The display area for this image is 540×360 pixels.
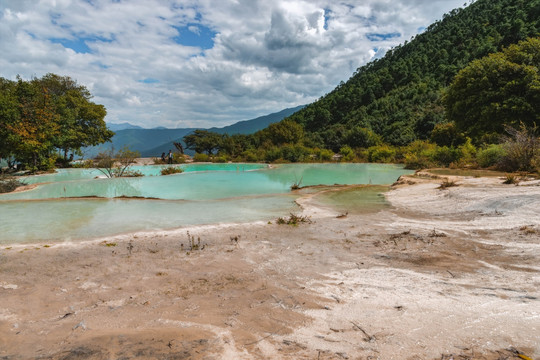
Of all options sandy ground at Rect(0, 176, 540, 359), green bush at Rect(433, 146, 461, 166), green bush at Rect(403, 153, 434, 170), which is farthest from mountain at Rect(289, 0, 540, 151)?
sandy ground at Rect(0, 176, 540, 359)

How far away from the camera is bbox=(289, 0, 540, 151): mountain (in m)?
37.2

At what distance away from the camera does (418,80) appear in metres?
50.3

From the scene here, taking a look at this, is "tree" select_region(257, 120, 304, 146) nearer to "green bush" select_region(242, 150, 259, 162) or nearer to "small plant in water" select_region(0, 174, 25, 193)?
"green bush" select_region(242, 150, 259, 162)

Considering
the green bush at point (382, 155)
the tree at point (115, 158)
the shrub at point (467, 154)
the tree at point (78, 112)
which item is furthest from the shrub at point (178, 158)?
the shrub at point (467, 154)

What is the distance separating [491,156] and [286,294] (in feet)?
46.0

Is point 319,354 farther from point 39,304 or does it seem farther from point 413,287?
point 39,304

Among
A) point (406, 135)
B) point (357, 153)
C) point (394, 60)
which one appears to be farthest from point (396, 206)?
point (394, 60)

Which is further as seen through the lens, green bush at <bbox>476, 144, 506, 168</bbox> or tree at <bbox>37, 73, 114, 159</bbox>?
tree at <bbox>37, 73, 114, 159</bbox>

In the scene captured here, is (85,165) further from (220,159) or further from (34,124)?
(220,159)

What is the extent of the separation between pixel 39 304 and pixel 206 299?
5.35 ft

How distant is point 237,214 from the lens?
743 cm

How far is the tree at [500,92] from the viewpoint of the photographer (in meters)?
14.7

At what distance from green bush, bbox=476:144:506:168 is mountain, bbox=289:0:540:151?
66.7 feet

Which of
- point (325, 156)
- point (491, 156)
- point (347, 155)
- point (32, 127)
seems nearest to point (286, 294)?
point (491, 156)
